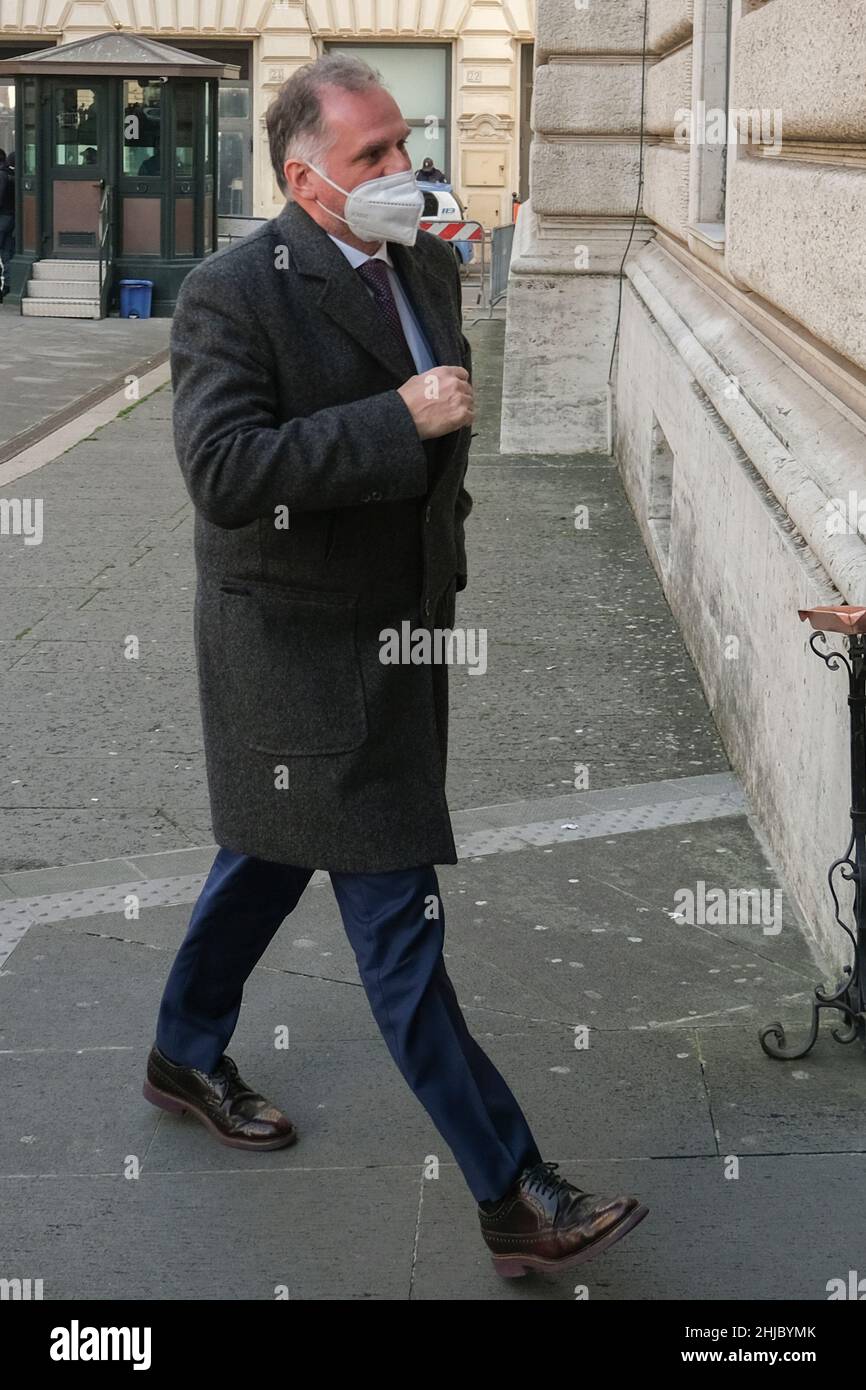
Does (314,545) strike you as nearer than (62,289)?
Yes

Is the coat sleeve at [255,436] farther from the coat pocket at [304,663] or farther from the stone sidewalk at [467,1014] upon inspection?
the stone sidewalk at [467,1014]

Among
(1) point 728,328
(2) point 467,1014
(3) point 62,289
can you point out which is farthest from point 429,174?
(2) point 467,1014

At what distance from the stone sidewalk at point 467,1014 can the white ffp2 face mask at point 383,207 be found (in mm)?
1646

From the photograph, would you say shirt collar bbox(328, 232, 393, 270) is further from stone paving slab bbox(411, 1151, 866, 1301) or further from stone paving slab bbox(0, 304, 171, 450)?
stone paving slab bbox(0, 304, 171, 450)

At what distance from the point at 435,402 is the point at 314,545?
32cm

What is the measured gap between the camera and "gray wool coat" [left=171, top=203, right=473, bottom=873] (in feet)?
9.67

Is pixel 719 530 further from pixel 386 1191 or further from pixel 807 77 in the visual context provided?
pixel 386 1191

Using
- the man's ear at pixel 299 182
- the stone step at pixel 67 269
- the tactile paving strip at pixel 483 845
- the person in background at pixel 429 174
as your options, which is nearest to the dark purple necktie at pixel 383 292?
the man's ear at pixel 299 182

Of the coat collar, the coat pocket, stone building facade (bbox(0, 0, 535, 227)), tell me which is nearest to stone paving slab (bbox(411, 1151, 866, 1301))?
the coat pocket

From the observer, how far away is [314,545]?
10.1 feet

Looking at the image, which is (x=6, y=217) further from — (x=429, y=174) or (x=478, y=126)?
(x=478, y=126)

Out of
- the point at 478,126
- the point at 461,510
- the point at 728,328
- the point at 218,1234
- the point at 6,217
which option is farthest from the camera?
the point at 478,126

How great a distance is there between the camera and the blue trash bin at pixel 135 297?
2092 cm
